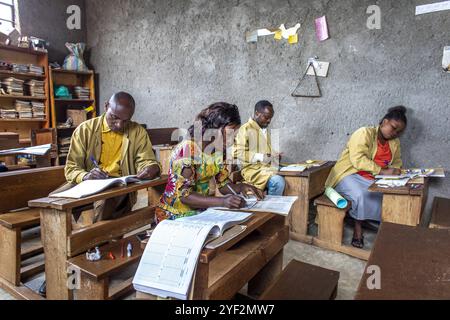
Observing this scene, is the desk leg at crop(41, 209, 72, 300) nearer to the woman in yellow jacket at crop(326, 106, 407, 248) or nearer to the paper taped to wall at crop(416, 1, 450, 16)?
the woman in yellow jacket at crop(326, 106, 407, 248)

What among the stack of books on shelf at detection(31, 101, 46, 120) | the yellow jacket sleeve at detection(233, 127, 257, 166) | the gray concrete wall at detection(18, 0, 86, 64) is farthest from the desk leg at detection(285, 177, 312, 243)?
the gray concrete wall at detection(18, 0, 86, 64)

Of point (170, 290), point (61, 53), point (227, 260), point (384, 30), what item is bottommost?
point (227, 260)

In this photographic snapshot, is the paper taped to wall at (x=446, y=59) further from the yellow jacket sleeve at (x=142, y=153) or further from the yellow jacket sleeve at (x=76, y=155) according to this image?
the yellow jacket sleeve at (x=76, y=155)

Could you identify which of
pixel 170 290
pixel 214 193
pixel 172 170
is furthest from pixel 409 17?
pixel 170 290

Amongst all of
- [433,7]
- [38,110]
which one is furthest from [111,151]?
[38,110]

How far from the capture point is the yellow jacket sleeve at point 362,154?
115 inches

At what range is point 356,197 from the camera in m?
2.89

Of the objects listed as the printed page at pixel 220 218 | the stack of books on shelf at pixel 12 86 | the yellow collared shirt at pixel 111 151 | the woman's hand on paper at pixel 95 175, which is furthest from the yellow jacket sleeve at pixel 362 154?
the stack of books on shelf at pixel 12 86

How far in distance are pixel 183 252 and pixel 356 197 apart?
7.14ft

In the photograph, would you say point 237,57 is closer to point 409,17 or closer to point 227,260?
point 409,17

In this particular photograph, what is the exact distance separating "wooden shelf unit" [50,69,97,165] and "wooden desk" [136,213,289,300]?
15.4 ft

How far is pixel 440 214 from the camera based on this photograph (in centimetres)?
255

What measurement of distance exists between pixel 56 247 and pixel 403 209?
229 cm

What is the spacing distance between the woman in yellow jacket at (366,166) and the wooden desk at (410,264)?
1.76 metres
